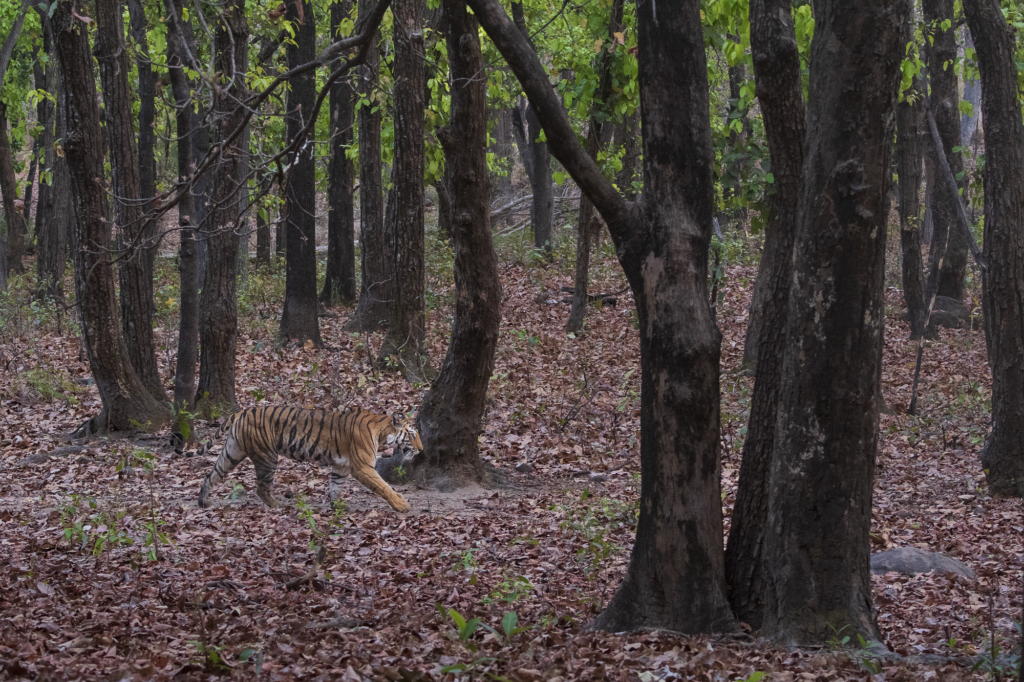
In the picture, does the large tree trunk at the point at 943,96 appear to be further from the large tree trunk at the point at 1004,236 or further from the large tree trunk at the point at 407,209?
the large tree trunk at the point at 407,209

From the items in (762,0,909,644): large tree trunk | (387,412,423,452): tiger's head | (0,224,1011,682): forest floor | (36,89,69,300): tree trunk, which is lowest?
(0,224,1011,682): forest floor

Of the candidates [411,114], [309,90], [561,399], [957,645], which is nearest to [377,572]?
[957,645]

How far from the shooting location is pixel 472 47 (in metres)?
7.89

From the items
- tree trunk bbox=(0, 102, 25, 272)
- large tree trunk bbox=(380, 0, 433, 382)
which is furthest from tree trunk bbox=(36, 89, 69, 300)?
large tree trunk bbox=(380, 0, 433, 382)

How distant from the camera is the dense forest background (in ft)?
14.6

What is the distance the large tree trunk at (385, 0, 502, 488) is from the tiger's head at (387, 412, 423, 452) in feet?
0.34

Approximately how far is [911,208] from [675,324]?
491 inches

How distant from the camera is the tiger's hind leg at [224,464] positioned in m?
8.49

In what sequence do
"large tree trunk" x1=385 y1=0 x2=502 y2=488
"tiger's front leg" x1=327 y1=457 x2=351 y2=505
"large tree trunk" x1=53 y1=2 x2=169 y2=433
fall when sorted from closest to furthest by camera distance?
"large tree trunk" x1=385 y1=0 x2=502 y2=488
"tiger's front leg" x1=327 y1=457 x2=351 y2=505
"large tree trunk" x1=53 y1=2 x2=169 y2=433

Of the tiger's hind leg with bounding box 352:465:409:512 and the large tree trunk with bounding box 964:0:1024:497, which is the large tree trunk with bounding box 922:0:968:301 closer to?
the large tree trunk with bounding box 964:0:1024:497

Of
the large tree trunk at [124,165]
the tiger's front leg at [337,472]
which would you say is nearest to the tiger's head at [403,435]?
the tiger's front leg at [337,472]

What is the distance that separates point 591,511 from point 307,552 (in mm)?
2533

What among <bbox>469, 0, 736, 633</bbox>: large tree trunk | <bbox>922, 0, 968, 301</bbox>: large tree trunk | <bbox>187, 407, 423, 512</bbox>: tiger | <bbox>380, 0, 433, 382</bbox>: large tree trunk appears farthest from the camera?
<bbox>922, 0, 968, 301</bbox>: large tree trunk

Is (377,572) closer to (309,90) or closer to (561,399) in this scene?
(561,399)
